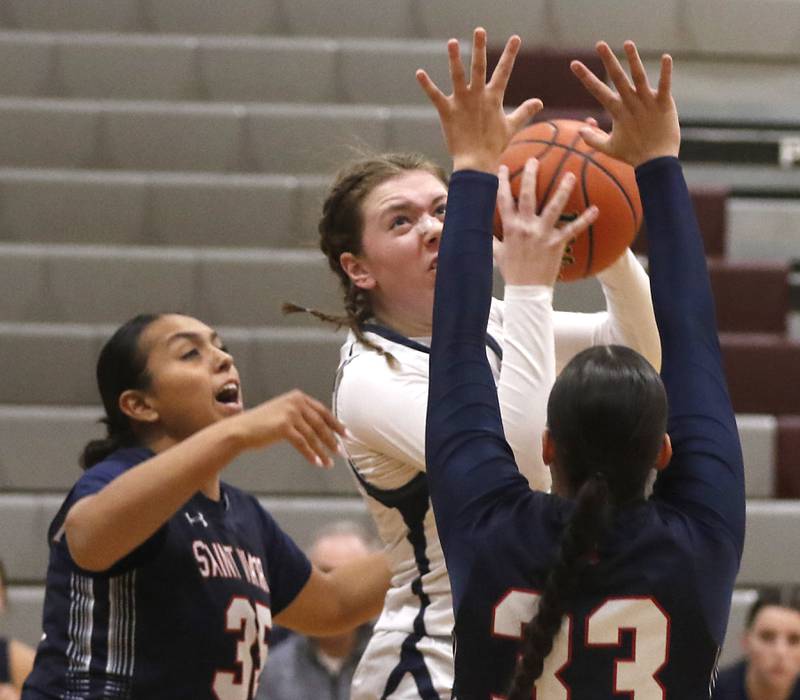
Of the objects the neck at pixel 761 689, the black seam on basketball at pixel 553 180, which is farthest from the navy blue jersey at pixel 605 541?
the neck at pixel 761 689

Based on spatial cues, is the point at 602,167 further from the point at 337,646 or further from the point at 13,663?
the point at 13,663

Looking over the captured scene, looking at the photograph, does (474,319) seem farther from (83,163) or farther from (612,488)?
(83,163)

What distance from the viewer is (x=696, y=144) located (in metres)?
6.83

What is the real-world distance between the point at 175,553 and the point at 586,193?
100cm

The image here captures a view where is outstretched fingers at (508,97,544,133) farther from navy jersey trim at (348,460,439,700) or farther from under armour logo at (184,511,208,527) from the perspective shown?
under armour logo at (184,511,208,527)

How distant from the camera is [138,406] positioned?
2959mm

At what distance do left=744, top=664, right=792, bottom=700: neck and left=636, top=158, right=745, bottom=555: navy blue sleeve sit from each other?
8.29ft

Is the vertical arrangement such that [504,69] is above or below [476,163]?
above

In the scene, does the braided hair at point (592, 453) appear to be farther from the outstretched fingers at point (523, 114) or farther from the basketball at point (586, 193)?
the basketball at point (586, 193)

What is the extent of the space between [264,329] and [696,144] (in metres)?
2.23

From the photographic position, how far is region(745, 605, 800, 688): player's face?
164 inches

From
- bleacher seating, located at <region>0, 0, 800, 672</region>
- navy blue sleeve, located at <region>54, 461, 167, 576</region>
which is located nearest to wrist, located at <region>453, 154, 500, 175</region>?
navy blue sleeve, located at <region>54, 461, 167, 576</region>

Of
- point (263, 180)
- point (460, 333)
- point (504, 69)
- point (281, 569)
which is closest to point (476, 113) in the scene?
point (504, 69)

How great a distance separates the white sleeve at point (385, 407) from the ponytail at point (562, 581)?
0.65 meters
